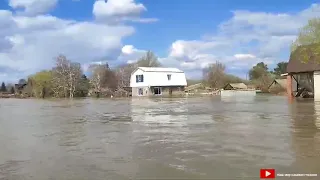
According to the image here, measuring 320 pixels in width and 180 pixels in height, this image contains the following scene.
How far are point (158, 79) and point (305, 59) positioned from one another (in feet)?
140

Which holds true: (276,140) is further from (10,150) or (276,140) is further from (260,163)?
(10,150)

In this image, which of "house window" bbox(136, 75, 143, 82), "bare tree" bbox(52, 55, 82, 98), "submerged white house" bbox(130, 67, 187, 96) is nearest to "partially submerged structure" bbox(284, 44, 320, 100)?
"submerged white house" bbox(130, 67, 187, 96)

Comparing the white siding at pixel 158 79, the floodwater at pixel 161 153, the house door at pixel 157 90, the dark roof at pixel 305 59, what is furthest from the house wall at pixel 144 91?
the floodwater at pixel 161 153

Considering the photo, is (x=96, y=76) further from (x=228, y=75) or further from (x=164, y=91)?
(x=228, y=75)

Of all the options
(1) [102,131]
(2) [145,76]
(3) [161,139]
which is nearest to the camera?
(3) [161,139]

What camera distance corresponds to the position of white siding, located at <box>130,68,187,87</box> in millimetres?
73062

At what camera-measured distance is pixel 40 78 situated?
8038 centimetres

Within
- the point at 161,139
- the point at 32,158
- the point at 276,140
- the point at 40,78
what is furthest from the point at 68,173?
the point at 40,78

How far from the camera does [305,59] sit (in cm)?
3328

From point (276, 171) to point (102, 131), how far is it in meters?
8.73

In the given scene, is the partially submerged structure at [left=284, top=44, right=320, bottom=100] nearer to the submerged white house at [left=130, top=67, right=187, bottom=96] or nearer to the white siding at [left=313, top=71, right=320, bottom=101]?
the white siding at [left=313, top=71, right=320, bottom=101]

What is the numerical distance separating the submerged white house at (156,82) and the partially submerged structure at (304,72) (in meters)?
30.5

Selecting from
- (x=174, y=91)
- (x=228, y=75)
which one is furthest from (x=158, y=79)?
(x=228, y=75)

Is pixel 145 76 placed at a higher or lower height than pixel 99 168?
higher
